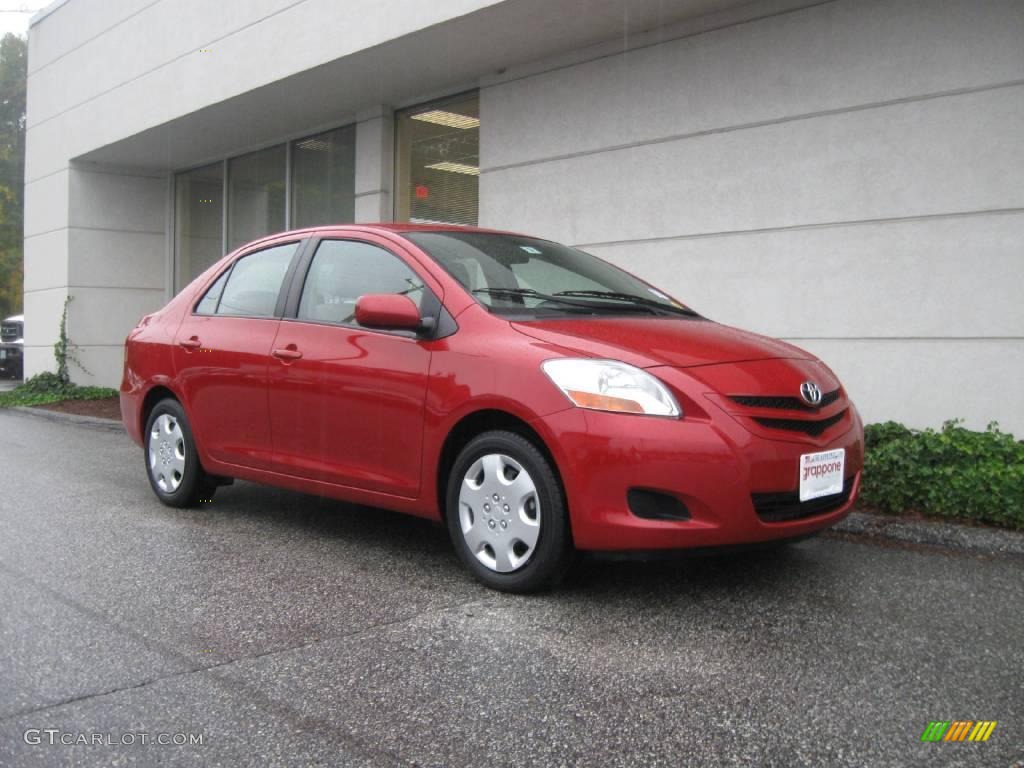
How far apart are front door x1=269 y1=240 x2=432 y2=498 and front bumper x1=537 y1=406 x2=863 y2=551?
90 cm

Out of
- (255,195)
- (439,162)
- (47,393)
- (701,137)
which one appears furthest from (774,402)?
(47,393)

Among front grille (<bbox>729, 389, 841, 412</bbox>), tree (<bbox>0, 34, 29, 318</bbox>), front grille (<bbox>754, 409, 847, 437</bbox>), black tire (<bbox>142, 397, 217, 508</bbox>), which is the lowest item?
black tire (<bbox>142, 397, 217, 508</bbox>)

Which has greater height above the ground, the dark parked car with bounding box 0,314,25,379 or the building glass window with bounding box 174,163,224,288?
the building glass window with bounding box 174,163,224,288

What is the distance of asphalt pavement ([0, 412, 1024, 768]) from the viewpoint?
2.63 meters

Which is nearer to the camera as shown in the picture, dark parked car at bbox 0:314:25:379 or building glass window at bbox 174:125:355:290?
building glass window at bbox 174:125:355:290

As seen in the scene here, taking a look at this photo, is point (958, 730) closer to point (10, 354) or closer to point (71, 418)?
point (71, 418)

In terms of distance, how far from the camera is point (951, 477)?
5359 millimetres

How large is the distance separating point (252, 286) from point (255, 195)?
945 cm

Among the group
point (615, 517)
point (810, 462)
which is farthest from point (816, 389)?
point (615, 517)

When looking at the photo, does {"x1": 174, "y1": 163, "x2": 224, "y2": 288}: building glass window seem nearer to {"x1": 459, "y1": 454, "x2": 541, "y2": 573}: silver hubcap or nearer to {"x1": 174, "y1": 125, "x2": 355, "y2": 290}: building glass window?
{"x1": 174, "y1": 125, "x2": 355, "y2": 290}: building glass window

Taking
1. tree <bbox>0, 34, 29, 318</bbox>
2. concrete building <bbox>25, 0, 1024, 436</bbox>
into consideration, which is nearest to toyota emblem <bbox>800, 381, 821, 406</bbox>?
concrete building <bbox>25, 0, 1024, 436</bbox>

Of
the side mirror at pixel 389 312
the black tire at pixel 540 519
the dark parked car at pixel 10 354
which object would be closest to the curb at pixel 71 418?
the side mirror at pixel 389 312

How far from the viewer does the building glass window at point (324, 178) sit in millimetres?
12242

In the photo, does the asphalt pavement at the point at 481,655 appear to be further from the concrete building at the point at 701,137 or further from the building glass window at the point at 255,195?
the building glass window at the point at 255,195
